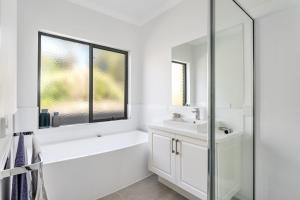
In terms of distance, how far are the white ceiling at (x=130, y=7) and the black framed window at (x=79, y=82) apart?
627 mm

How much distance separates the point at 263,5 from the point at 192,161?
175cm

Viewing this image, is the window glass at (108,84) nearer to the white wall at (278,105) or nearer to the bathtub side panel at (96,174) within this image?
the bathtub side panel at (96,174)

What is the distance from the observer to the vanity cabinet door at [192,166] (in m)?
1.68

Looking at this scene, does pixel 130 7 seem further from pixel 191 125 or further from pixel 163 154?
pixel 163 154

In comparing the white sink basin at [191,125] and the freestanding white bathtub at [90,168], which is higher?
the white sink basin at [191,125]

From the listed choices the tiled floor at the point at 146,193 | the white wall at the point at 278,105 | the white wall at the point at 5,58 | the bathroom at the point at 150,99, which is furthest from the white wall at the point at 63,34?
the white wall at the point at 278,105

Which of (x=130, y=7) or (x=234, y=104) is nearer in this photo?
(x=234, y=104)

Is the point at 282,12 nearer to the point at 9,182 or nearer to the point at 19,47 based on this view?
the point at 9,182

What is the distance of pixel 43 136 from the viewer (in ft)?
7.63

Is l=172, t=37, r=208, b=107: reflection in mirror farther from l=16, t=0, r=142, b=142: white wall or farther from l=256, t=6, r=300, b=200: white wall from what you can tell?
l=16, t=0, r=142, b=142: white wall

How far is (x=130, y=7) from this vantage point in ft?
9.29

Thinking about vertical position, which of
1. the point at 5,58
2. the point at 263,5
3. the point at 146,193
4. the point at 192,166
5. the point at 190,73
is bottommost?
the point at 146,193

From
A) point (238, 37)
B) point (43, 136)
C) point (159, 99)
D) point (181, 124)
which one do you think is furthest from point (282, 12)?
point (43, 136)

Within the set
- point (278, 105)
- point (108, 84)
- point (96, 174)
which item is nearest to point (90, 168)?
point (96, 174)
